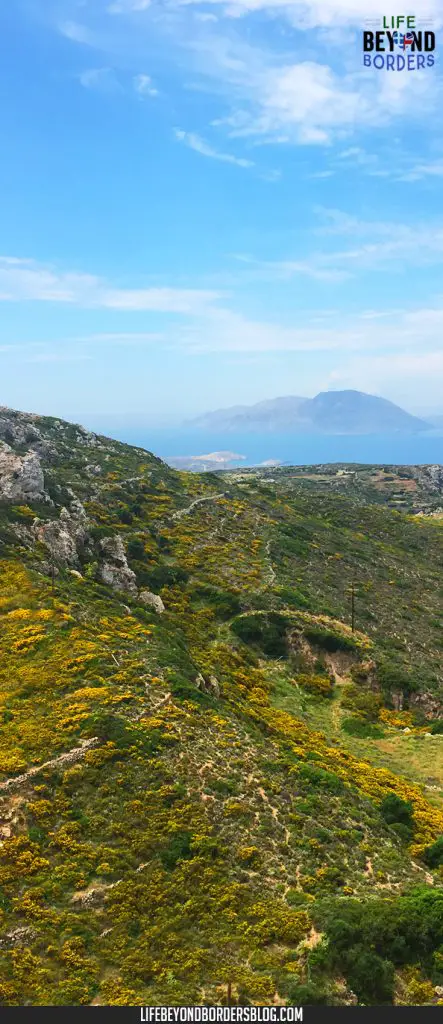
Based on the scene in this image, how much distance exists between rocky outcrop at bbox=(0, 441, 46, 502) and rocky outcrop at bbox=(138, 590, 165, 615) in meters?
17.0

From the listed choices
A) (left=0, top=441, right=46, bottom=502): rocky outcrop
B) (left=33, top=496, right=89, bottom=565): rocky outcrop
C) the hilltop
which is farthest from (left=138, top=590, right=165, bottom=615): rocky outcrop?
(left=0, top=441, right=46, bottom=502): rocky outcrop

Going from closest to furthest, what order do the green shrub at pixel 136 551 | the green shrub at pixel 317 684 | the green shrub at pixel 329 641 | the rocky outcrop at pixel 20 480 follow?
the green shrub at pixel 317 684 < the green shrub at pixel 329 641 < the rocky outcrop at pixel 20 480 < the green shrub at pixel 136 551

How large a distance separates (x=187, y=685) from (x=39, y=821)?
13.1 metres

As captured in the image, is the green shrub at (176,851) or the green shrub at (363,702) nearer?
the green shrub at (176,851)

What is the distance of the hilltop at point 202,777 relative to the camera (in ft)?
59.8

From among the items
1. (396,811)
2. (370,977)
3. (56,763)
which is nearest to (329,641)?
(396,811)

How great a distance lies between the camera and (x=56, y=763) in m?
25.9

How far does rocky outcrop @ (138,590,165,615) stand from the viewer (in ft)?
171

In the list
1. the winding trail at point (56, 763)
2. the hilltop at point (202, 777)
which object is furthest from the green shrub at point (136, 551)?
the winding trail at point (56, 763)

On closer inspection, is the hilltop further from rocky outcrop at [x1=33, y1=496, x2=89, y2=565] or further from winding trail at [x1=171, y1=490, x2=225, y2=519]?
winding trail at [x1=171, y1=490, x2=225, y2=519]

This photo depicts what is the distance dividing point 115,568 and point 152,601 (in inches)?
201

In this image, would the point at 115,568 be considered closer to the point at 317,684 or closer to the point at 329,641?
the point at 317,684

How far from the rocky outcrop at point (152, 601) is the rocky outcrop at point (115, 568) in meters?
1.06

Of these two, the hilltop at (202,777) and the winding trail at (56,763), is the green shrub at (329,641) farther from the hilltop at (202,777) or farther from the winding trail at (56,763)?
the winding trail at (56,763)
